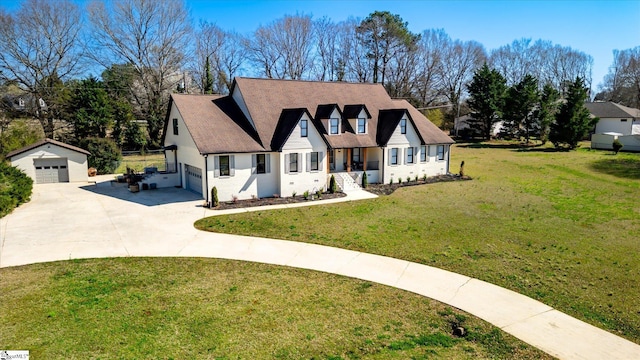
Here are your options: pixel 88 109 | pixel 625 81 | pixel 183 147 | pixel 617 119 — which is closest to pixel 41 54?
pixel 88 109

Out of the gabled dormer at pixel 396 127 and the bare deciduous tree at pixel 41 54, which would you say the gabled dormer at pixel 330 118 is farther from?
the bare deciduous tree at pixel 41 54

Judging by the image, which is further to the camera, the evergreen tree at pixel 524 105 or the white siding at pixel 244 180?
the evergreen tree at pixel 524 105

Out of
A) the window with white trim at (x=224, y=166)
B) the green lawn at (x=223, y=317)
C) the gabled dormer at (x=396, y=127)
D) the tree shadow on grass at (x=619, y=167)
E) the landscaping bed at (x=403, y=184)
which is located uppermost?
the gabled dormer at (x=396, y=127)

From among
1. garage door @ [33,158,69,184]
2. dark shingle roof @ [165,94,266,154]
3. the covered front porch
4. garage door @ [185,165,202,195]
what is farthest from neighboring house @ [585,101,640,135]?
garage door @ [33,158,69,184]

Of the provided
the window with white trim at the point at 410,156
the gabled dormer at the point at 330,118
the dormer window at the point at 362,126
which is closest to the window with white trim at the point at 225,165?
the gabled dormer at the point at 330,118

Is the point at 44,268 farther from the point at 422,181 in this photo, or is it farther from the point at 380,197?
the point at 422,181

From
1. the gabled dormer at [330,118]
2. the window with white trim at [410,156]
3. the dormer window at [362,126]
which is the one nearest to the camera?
the gabled dormer at [330,118]

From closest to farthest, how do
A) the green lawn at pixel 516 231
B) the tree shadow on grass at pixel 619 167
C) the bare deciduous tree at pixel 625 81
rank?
the green lawn at pixel 516 231
the tree shadow on grass at pixel 619 167
the bare deciduous tree at pixel 625 81

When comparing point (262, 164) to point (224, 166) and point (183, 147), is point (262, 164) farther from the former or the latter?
point (183, 147)
